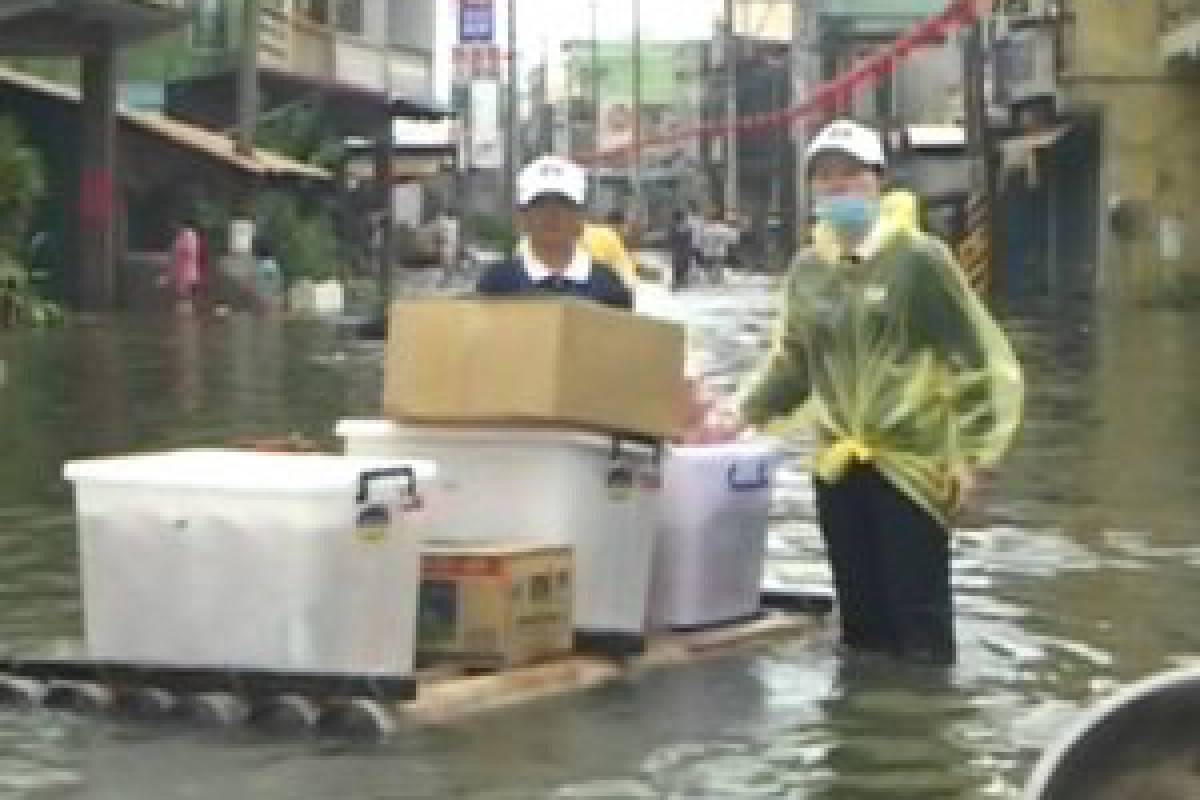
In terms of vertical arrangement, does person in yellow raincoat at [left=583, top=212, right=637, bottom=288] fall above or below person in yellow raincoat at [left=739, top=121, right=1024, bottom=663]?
above

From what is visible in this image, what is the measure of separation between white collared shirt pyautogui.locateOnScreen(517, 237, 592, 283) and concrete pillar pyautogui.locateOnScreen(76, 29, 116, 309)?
1044 inches

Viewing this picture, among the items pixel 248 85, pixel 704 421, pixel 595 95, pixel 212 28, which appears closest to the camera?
pixel 704 421

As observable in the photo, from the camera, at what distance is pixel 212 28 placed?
1961 inches

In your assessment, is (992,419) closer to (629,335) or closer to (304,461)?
(629,335)

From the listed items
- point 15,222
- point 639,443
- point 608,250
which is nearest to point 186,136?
point 15,222

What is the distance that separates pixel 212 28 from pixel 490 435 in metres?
43.9

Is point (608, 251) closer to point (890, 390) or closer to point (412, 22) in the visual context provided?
point (890, 390)

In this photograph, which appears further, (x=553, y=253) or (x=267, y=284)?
(x=267, y=284)

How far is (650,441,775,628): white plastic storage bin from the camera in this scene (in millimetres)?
7715

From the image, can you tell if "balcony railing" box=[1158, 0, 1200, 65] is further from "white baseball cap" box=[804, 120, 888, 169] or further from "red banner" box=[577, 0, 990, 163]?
"white baseball cap" box=[804, 120, 888, 169]

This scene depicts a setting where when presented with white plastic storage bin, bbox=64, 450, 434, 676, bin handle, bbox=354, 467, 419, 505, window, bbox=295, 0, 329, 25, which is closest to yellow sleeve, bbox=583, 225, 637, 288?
white plastic storage bin, bbox=64, 450, 434, 676

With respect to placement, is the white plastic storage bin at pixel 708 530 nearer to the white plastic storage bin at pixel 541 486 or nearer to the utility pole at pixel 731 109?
the white plastic storage bin at pixel 541 486

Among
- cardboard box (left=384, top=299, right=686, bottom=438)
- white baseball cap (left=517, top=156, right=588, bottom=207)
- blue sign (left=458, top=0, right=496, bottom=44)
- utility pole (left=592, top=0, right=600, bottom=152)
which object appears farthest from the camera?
utility pole (left=592, top=0, right=600, bottom=152)

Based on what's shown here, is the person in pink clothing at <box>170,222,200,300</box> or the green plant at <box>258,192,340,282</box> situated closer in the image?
the person in pink clothing at <box>170,222,200,300</box>
